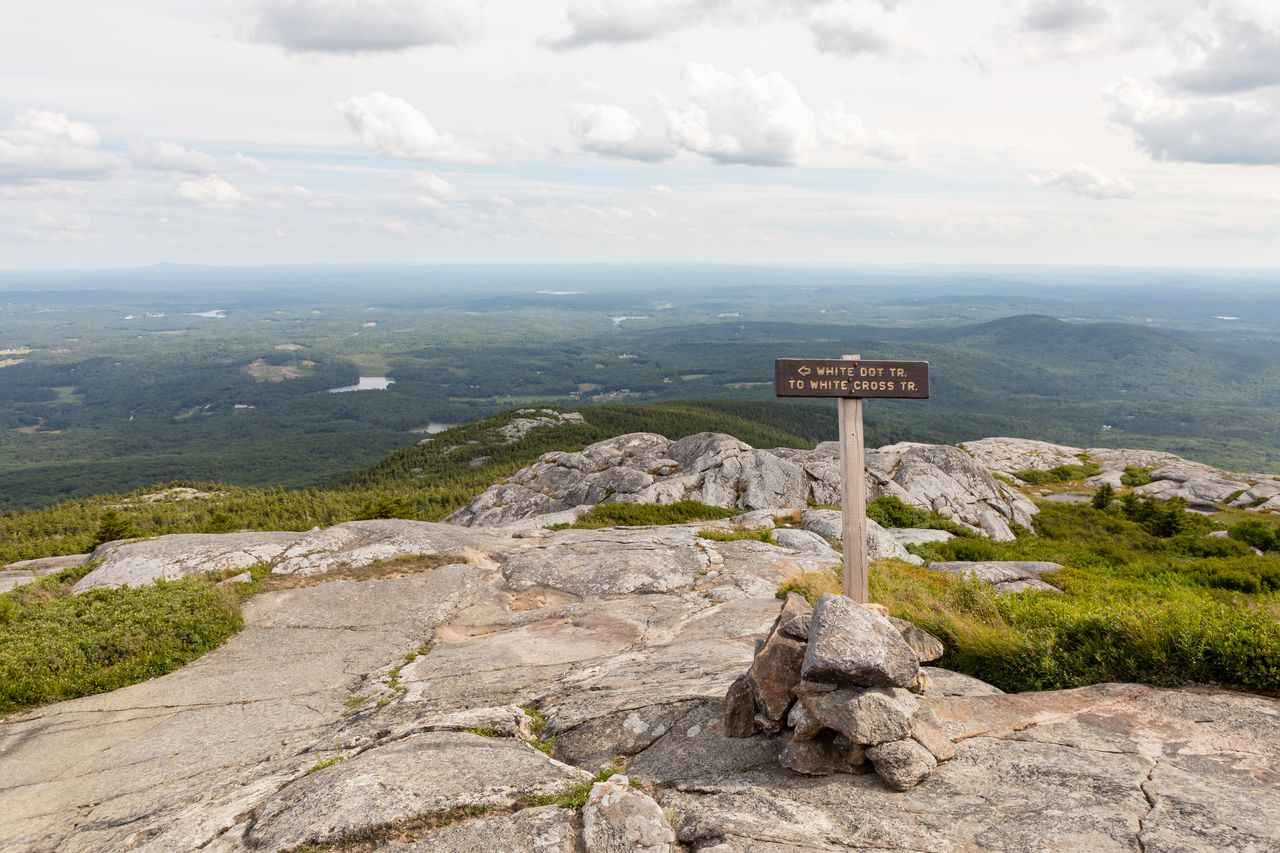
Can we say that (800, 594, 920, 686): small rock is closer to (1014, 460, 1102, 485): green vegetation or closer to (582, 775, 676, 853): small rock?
(582, 775, 676, 853): small rock

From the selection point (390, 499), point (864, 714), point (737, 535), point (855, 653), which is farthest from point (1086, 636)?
point (390, 499)

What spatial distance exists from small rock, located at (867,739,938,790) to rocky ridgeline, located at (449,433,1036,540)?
28.2 m

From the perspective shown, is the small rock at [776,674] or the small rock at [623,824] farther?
the small rock at [776,674]

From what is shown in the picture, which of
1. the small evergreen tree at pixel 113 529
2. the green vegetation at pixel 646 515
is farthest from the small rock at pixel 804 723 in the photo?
the small evergreen tree at pixel 113 529

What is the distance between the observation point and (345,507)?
8631cm

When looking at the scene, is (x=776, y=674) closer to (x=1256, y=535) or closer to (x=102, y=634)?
(x=102, y=634)

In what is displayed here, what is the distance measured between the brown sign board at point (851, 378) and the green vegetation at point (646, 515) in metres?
17.3

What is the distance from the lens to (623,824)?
23.2 feet

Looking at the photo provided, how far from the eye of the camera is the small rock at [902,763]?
786 centimetres

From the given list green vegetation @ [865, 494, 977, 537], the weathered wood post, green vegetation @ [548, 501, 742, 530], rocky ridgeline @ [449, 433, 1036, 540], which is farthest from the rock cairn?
green vegetation @ [865, 494, 977, 537]

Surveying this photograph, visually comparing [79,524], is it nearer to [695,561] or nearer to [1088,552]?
[695,561]

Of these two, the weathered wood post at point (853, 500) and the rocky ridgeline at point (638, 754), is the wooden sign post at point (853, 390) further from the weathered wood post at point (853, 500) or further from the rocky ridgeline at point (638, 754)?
the rocky ridgeline at point (638, 754)

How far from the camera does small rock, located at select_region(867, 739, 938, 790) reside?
7.86 metres

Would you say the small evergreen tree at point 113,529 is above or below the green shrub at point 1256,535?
above
